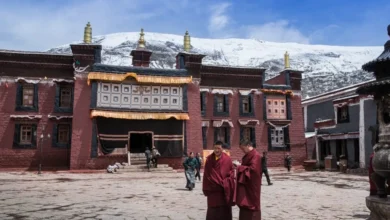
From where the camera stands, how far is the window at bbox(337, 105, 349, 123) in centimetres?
2482

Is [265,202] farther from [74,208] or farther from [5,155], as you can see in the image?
[5,155]

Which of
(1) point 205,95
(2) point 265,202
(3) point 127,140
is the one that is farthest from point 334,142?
(2) point 265,202

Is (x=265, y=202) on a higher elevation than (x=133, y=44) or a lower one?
lower

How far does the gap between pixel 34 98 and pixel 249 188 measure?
20353mm

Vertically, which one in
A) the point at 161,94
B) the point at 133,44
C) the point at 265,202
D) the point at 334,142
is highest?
the point at 133,44

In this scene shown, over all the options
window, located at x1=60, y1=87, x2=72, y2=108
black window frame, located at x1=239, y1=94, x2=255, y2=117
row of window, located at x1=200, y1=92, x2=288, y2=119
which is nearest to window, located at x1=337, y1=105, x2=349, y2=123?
row of window, located at x1=200, y1=92, x2=288, y2=119

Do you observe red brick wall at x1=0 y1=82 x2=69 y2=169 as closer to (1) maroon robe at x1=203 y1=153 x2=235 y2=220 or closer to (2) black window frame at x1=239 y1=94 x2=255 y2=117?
(2) black window frame at x1=239 y1=94 x2=255 y2=117

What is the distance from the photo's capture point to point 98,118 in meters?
22.4

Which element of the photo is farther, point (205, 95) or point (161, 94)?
point (205, 95)

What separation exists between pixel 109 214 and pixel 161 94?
1657cm

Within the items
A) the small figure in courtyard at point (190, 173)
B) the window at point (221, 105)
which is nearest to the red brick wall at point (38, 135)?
the window at point (221, 105)

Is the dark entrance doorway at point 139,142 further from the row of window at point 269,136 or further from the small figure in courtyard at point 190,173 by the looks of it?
the small figure in courtyard at point 190,173

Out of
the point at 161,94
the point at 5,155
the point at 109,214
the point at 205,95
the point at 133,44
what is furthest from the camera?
the point at 133,44

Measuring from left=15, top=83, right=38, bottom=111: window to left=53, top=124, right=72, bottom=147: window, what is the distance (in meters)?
1.82
